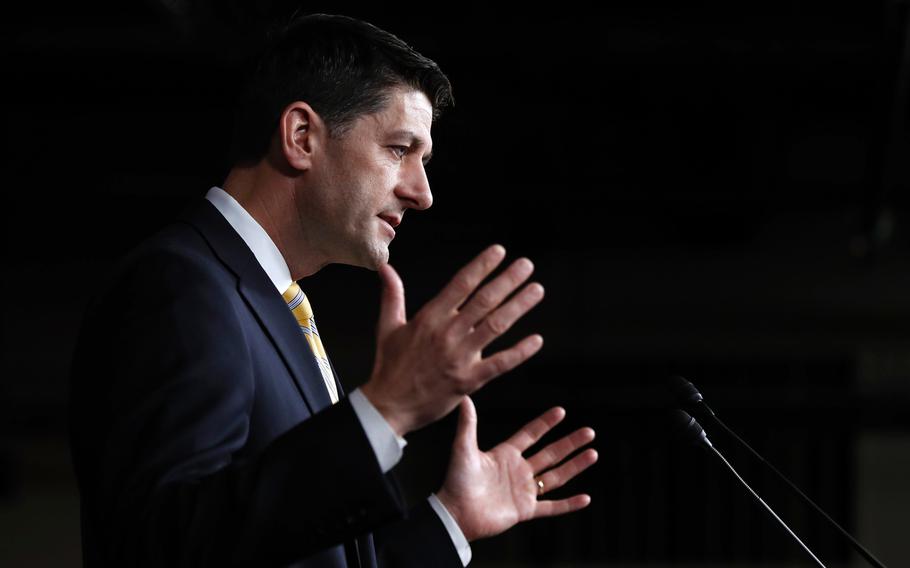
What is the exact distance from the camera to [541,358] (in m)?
5.39

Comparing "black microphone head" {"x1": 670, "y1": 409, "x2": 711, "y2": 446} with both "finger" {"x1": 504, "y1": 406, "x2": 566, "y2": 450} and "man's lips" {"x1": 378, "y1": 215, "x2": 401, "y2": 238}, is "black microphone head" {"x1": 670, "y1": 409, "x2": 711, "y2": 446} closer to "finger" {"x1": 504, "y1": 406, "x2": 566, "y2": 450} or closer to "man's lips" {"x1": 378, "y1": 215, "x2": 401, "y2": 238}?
"finger" {"x1": 504, "y1": 406, "x2": 566, "y2": 450}

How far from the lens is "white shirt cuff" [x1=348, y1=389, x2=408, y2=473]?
844mm

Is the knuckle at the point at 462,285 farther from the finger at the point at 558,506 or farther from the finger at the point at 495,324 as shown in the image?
the finger at the point at 558,506

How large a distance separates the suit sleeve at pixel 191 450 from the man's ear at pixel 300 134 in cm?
22

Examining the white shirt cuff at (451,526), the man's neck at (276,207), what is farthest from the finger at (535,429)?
the man's neck at (276,207)

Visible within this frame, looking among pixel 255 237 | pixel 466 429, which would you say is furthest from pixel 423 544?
pixel 255 237

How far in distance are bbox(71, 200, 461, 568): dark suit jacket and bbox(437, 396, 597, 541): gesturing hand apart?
7.1 inches

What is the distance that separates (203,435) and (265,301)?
8.6 inches

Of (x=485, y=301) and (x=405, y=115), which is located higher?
(x=405, y=115)

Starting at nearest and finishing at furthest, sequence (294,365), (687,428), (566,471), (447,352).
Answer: (447,352)
(294,365)
(687,428)
(566,471)

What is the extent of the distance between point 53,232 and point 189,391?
16.4 ft

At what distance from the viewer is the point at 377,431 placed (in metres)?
0.85

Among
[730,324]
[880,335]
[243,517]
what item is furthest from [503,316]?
[880,335]

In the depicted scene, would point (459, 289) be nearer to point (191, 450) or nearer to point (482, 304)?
point (482, 304)
